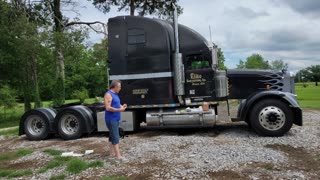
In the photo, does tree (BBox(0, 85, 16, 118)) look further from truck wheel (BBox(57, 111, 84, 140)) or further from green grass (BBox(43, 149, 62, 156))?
green grass (BBox(43, 149, 62, 156))

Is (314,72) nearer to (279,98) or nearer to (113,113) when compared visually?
(279,98)

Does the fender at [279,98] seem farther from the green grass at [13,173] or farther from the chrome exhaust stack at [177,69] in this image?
the green grass at [13,173]

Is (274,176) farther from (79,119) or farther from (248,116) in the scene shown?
(79,119)

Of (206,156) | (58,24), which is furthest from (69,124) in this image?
(58,24)

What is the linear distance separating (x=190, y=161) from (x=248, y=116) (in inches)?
167

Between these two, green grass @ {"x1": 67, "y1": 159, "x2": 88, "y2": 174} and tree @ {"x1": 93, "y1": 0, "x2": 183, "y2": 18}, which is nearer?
green grass @ {"x1": 67, "y1": 159, "x2": 88, "y2": 174}

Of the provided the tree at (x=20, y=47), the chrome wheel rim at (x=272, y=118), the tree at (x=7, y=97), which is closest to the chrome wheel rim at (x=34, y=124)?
the chrome wheel rim at (x=272, y=118)

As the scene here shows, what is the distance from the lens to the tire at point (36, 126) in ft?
46.1

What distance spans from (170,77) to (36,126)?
16.9ft

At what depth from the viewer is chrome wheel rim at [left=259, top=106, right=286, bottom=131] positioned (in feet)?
38.5

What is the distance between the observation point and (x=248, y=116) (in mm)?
12312

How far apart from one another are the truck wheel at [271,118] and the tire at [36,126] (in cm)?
701

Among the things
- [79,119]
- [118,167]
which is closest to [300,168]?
[118,167]

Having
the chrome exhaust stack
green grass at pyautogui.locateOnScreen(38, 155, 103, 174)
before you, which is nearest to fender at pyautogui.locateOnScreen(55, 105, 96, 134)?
the chrome exhaust stack
